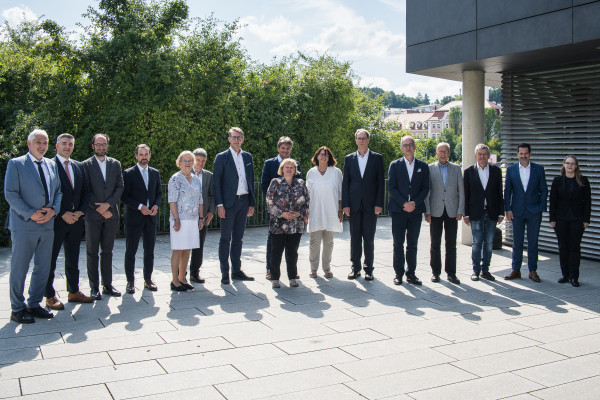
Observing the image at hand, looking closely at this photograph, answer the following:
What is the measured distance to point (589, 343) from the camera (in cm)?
513

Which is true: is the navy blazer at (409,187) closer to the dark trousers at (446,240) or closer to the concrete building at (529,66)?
the dark trousers at (446,240)

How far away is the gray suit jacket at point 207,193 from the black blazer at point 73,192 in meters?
1.60

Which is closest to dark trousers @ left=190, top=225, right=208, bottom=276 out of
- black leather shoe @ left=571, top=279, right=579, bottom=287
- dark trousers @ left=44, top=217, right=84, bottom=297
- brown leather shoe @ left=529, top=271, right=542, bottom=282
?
dark trousers @ left=44, top=217, right=84, bottom=297

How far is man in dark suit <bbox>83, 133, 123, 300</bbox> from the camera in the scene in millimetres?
6594

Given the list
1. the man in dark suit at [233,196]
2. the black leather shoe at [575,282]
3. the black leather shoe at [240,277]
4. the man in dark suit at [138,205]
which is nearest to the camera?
the man in dark suit at [138,205]

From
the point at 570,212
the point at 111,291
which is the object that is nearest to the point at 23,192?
the point at 111,291

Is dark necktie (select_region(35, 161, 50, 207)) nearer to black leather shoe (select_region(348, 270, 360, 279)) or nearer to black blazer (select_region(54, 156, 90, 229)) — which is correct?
black blazer (select_region(54, 156, 90, 229))

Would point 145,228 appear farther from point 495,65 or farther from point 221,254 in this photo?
point 495,65

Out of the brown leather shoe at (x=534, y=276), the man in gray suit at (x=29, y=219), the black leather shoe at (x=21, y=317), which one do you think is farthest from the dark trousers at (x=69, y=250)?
the brown leather shoe at (x=534, y=276)

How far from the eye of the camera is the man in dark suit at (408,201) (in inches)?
297

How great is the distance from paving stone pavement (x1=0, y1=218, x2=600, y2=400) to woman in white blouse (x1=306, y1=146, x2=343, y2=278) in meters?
0.53

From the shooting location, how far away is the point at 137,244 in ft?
23.2

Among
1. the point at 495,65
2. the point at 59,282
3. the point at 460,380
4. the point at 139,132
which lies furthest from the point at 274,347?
the point at 139,132

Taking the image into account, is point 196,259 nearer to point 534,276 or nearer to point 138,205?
point 138,205
